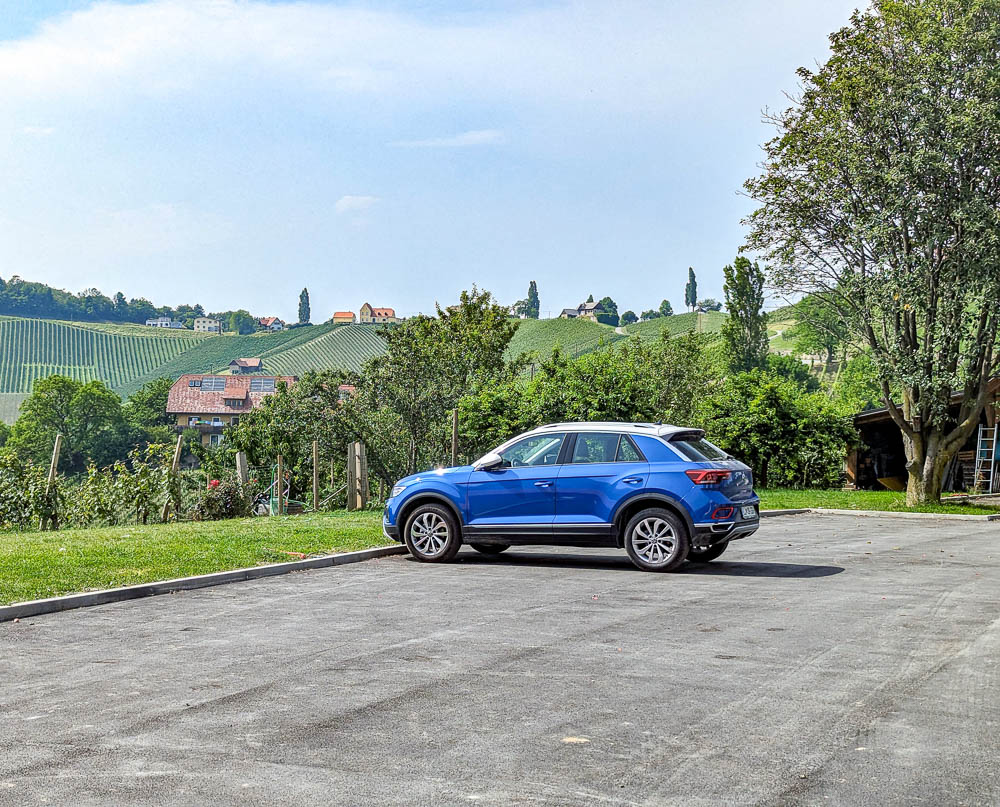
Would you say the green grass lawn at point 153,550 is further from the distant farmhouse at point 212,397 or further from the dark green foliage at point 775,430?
the distant farmhouse at point 212,397

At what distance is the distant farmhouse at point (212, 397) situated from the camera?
117 m

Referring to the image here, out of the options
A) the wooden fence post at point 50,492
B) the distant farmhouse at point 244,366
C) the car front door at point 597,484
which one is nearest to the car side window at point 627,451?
the car front door at point 597,484

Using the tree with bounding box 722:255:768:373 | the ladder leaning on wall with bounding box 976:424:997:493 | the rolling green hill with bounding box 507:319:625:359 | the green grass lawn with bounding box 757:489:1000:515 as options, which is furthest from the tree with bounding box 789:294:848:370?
the rolling green hill with bounding box 507:319:625:359

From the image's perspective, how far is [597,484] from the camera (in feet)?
42.9

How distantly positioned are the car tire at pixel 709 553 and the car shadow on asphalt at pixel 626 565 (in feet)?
0.37

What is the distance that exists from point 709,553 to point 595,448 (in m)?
2.07

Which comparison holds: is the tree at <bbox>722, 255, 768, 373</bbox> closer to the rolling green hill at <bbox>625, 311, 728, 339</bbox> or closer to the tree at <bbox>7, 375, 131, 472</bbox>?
the tree at <bbox>7, 375, 131, 472</bbox>

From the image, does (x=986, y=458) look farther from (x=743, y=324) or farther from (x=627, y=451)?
(x=743, y=324)

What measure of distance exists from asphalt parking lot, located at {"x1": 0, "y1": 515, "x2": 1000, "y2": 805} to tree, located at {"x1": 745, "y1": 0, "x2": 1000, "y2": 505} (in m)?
15.4

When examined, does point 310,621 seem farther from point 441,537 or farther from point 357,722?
point 441,537

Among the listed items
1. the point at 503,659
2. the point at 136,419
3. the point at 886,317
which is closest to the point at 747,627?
the point at 503,659

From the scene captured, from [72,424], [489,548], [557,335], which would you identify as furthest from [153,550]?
[557,335]

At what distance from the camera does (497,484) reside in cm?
1360

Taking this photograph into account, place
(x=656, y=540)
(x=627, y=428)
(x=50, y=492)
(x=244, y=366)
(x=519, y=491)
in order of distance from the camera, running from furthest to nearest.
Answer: (x=244, y=366) < (x=50, y=492) < (x=519, y=491) < (x=627, y=428) < (x=656, y=540)
